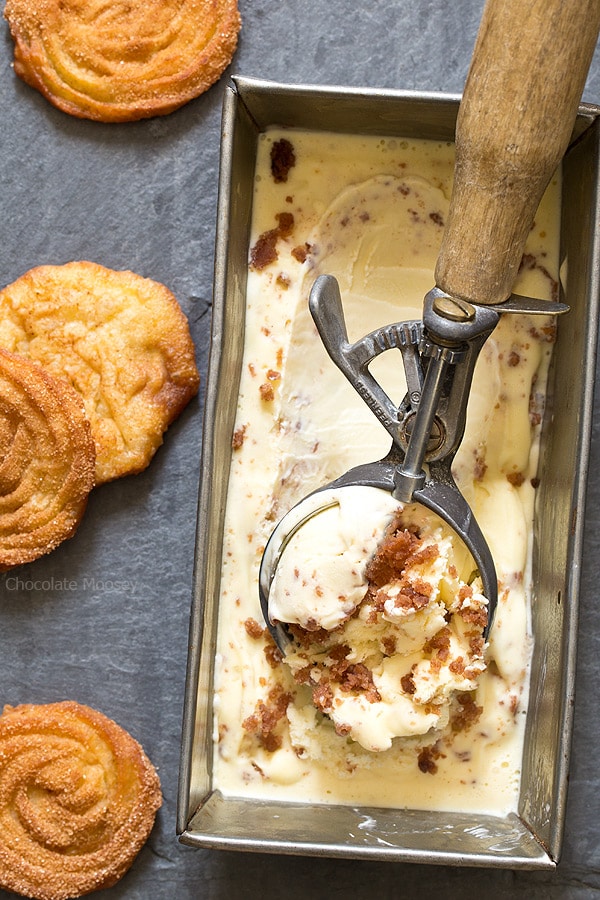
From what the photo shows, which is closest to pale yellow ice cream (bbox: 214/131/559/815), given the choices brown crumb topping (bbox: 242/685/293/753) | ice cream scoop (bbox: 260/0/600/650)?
brown crumb topping (bbox: 242/685/293/753)

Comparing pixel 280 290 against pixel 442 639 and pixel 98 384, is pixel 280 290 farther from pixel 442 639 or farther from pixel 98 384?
pixel 442 639

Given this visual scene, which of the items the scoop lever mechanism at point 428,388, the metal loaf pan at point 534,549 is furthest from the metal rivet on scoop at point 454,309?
the metal loaf pan at point 534,549

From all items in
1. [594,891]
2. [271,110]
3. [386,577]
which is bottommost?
[594,891]

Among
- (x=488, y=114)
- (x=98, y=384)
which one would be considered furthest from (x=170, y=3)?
(x=488, y=114)

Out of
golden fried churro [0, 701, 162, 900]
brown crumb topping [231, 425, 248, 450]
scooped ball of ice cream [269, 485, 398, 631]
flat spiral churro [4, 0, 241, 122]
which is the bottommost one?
golden fried churro [0, 701, 162, 900]

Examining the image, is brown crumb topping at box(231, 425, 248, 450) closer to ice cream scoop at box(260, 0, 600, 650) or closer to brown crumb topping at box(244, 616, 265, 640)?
ice cream scoop at box(260, 0, 600, 650)

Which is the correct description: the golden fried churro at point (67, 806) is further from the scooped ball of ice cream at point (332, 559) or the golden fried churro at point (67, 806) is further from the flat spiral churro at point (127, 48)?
the flat spiral churro at point (127, 48)

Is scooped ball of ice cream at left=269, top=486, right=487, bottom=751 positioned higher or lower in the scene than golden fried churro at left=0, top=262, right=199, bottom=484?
lower
